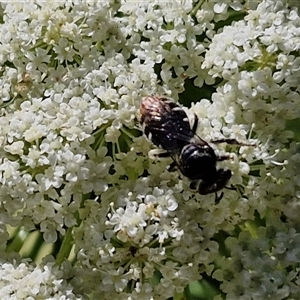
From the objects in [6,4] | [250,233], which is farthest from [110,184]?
[6,4]

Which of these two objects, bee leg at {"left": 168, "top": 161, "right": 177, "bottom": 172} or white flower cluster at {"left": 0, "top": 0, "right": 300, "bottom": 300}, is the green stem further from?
bee leg at {"left": 168, "top": 161, "right": 177, "bottom": 172}

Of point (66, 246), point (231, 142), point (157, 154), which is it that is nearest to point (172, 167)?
point (157, 154)

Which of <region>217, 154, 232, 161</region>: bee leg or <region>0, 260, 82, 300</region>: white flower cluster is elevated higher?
<region>217, 154, 232, 161</region>: bee leg

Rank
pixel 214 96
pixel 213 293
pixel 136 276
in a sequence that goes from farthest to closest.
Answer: pixel 213 293 < pixel 214 96 < pixel 136 276

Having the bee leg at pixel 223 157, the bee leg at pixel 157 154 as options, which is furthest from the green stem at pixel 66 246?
the bee leg at pixel 223 157

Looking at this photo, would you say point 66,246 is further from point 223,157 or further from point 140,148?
point 223,157

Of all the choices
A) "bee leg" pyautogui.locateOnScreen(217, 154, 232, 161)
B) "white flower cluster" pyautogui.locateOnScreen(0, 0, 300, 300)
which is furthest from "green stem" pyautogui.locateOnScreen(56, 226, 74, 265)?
"bee leg" pyautogui.locateOnScreen(217, 154, 232, 161)

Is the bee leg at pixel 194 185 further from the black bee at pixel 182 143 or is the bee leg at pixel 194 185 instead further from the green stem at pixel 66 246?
the green stem at pixel 66 246

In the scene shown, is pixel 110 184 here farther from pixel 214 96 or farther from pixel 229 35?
pixel 229 35
